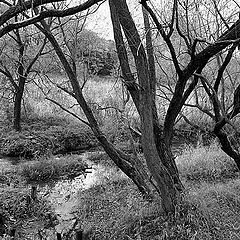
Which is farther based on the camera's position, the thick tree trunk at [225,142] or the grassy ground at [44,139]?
the grassy ground at [44,139]

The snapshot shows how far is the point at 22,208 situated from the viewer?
18.0ft

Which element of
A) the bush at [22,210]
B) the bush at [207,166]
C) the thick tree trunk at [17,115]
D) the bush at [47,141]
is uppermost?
the thick tree trunk at [17,115]

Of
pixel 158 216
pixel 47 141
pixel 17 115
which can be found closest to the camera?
pixel 158 216

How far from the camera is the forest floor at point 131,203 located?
3.69 meters

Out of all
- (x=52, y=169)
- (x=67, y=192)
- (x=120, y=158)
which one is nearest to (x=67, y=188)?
(x=67, y=192)

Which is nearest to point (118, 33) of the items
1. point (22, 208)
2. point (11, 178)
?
point (22, 208)

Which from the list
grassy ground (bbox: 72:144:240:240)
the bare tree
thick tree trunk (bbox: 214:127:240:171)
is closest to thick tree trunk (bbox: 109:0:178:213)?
grassy ground (bbox: 72:144:240:240)

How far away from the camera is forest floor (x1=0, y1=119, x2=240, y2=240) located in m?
3.69

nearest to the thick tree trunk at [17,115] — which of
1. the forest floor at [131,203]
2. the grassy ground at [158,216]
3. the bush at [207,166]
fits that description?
the forest floor at [131,203]

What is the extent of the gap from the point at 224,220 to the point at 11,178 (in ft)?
16.8

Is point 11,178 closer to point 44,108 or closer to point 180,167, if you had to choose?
point 180,167

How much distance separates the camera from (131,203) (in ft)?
15.2

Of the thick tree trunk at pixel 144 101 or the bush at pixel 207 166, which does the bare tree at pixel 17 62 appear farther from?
the thick tree trunk at pixel 144 101

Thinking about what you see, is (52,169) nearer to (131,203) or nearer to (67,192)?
(67,192)
